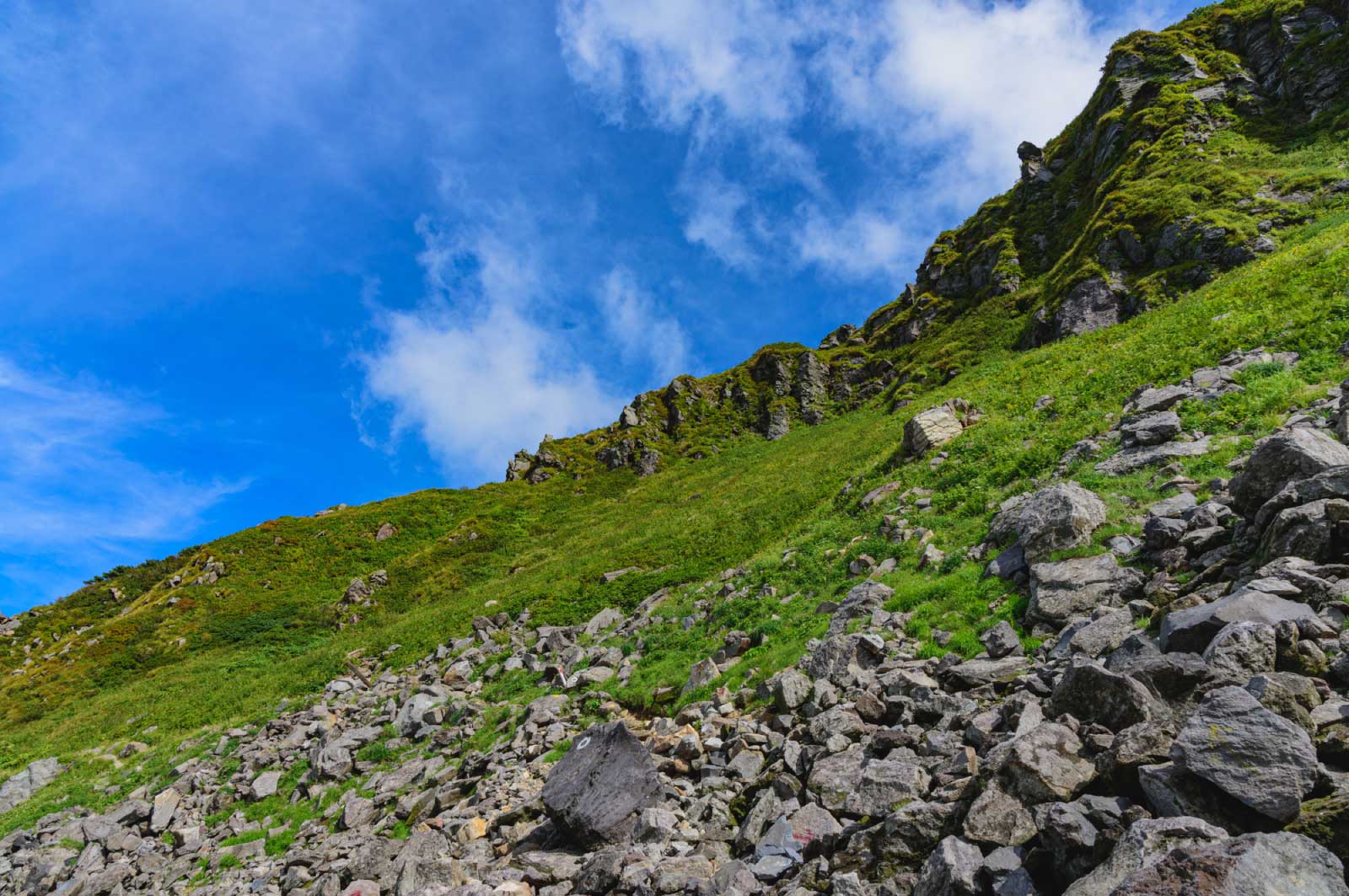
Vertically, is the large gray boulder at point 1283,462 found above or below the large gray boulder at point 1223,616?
above

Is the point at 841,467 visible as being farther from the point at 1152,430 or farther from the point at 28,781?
the point at 28,781

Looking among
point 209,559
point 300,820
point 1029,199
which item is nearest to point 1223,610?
point 300,820

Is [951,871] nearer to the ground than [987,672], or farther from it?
nearer to the ground

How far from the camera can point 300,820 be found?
17562 mm

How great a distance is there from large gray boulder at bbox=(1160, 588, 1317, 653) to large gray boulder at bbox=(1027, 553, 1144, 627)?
114 inches

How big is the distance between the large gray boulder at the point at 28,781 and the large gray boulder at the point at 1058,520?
39.5 metres

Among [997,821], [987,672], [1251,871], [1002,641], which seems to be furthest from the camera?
[1002,641]

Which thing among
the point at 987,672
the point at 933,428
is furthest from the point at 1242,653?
the point at 933,428

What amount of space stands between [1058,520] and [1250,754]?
349 inches

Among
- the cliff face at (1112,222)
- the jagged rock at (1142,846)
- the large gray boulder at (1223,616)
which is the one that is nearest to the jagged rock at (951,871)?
the jagged rock at (1142,846)

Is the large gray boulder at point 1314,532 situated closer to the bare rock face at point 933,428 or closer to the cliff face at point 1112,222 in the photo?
the bare rock face at point 933,428

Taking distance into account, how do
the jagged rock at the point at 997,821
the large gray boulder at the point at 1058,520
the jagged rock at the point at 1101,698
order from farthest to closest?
the large gray boulder at the point at 1058,520, the jagged rock at the point at 1101,698, the jagged rock at the point at 997,821

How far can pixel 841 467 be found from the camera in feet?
127

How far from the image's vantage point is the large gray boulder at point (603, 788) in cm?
1059
